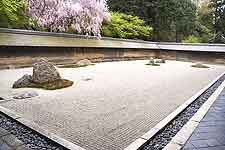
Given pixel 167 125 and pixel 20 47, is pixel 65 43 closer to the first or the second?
pixel 20 47

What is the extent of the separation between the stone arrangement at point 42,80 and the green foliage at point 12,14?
401 centimetres

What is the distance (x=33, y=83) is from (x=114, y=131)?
11.4 ft

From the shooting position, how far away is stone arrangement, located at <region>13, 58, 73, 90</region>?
5.86m

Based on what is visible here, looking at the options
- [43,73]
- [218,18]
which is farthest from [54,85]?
[218,18]

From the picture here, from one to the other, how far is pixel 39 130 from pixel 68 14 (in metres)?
9.50

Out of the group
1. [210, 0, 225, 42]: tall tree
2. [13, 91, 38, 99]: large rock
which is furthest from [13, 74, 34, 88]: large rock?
[210, 0, 225, 42]: tall tree

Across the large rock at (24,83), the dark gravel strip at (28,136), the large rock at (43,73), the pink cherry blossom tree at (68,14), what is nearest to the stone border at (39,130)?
the dark gravel strip at (28,136)

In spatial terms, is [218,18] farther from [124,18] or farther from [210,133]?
[210,133]

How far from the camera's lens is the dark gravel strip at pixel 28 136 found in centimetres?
279

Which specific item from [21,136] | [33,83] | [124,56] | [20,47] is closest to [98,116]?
[21,136]

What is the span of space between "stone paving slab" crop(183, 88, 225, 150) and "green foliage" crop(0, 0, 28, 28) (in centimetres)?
807

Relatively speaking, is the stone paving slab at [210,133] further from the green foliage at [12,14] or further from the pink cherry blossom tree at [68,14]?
the pink cherry blossom tree at [68,14]

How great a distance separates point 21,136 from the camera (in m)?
3.03

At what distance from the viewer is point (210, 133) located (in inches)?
129
